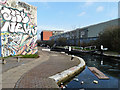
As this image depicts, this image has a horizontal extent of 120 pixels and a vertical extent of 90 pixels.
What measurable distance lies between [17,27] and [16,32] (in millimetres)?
995

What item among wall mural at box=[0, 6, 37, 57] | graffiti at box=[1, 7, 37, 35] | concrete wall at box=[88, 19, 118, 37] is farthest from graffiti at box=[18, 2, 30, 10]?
concrete wall at box=[88, 19, 118, 37]

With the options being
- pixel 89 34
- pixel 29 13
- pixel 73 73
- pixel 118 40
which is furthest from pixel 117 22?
pixel 73 73

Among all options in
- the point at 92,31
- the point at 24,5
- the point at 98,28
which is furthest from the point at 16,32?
the point at 92,31

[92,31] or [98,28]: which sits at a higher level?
[98,28]

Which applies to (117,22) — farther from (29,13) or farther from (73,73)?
(73,73)

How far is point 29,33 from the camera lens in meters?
21.4

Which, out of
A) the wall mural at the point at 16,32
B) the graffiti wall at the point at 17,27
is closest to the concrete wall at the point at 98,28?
the graffiti wall at the point at 17,27

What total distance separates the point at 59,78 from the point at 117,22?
36.6 m

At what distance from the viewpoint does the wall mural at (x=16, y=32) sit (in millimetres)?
17922

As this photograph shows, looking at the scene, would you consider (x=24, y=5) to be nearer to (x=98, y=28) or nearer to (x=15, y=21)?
(x=15, y=21)

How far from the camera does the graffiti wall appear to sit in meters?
17.9

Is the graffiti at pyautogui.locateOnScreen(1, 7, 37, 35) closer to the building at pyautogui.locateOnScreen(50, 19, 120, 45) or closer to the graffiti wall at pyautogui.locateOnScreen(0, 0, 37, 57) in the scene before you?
the graffiti wall at pyautogui.locateOnScreen(0, 0, 37, 57)

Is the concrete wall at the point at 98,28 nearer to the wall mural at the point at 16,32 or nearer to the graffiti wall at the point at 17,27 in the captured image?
the graffiti wall at the point at 17,27

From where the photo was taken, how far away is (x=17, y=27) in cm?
1948
